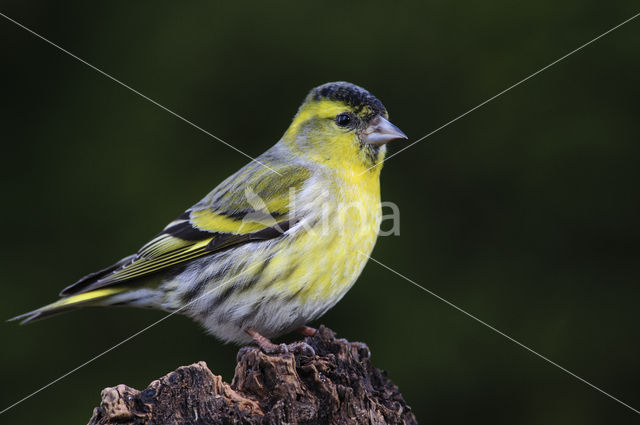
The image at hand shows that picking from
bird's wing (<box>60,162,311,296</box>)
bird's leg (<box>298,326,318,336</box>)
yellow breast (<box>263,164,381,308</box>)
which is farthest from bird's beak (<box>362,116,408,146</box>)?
bird's leg (<box>298,326,318,336</box>)

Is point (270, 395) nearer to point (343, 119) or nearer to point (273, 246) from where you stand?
point (273, 246)

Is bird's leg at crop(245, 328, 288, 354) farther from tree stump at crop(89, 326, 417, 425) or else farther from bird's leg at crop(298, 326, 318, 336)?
bird's leg at crop(298, 326, 318, 336)

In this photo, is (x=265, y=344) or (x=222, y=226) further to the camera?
(x=222, y=226)

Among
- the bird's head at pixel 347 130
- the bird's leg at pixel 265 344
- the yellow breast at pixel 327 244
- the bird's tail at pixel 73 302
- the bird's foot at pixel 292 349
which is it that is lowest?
the bird's tail at pixel 73 302

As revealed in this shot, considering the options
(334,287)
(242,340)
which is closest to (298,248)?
(334,287)

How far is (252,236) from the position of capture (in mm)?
2861

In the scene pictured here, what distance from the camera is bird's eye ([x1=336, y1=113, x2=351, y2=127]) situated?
3119 mm

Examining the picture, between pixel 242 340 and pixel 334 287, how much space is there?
0.47 metres

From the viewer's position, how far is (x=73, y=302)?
286 centimetres

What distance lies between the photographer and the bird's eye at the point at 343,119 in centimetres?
312

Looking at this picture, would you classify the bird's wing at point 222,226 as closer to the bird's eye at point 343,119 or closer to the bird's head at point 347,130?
the bird's head at point 347,130

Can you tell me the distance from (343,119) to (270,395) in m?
1.41

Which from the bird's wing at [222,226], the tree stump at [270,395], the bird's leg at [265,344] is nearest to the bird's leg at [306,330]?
the bird's leg at [265,344]

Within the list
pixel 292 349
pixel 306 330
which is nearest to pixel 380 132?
pixel 306 330
